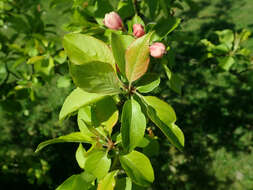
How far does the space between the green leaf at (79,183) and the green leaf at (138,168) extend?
0.40 ft

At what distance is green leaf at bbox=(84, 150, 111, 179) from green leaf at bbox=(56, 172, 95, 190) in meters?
0.04

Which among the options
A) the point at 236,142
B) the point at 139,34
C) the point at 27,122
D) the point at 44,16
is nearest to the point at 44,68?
the point at 139,34

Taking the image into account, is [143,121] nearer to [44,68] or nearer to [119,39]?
[119,39]

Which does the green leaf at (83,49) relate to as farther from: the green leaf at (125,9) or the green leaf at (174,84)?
the green leaf at (125,9)

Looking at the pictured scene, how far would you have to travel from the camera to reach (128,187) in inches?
30.4

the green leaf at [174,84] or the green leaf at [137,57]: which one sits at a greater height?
the green leaf at [137,57]

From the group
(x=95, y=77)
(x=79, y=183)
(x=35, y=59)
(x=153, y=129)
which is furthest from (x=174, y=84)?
(x=153, y=129)

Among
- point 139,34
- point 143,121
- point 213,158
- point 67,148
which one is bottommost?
point 213,158

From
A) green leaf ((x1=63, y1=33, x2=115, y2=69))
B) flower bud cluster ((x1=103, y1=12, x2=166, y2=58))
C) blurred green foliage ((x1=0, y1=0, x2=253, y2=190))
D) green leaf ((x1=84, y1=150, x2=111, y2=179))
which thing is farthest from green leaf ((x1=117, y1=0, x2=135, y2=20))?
green leaf ((x1=84, y1=150, x2=111, y2=179))

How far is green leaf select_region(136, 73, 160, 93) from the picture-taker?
771 millimetres

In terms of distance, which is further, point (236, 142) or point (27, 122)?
point (27, 122)

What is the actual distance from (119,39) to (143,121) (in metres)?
0.25

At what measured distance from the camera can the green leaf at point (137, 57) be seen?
0.66 meters

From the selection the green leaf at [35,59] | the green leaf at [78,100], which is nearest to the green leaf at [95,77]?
the green leaf at [78,100]
